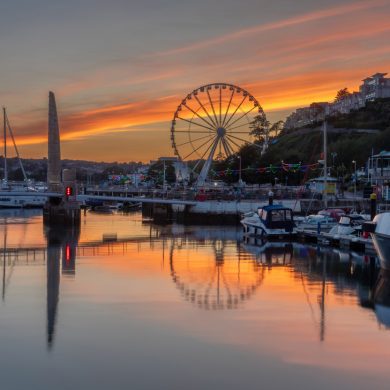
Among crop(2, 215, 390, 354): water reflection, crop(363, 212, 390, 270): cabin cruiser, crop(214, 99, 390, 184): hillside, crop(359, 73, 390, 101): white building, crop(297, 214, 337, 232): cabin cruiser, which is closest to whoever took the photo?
crop(2, 215, 390, 354): water reflection

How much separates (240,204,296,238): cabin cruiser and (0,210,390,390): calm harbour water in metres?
8.79

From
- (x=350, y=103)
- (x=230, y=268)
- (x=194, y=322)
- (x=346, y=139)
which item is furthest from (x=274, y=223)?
(x=350, y=103)

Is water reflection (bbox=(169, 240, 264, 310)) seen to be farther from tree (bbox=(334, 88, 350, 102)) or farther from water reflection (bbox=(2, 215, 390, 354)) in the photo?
tree (bbox=(334, 88, 350, 102))

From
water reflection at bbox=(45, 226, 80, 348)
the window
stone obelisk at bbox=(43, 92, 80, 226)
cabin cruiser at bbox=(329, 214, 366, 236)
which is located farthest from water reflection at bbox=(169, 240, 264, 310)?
stone obelisk at bbox=(43, 92, 80, 226)

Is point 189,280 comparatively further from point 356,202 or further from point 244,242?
point 356,202

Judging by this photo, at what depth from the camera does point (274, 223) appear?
4059 centimetres

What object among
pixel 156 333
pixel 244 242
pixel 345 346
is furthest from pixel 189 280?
pixel 244 242

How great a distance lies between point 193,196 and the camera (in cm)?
6475

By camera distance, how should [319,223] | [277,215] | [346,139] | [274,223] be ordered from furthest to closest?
[346,139], [277,215], [274,223], [319,223]

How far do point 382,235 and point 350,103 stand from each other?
6379 inches

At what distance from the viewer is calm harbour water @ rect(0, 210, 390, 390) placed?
12.6m

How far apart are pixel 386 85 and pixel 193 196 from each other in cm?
11287

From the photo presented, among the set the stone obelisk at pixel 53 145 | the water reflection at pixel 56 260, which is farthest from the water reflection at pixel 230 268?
the stone obelisk at pixel 53 145

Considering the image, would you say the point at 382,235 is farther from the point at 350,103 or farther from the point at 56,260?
A: the point at 350,103
